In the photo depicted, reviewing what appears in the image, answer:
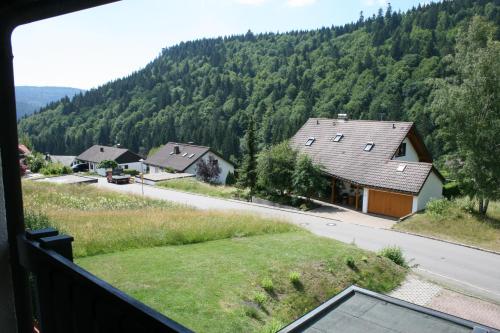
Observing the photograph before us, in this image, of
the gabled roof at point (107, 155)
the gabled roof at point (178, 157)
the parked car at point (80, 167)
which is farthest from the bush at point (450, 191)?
the parked car at point (80, 167)

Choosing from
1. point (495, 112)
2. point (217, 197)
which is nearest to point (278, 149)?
point (217, 197)

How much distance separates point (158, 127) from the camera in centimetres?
4197

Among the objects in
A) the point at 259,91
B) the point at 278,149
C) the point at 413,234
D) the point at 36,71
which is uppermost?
the point at 259,91

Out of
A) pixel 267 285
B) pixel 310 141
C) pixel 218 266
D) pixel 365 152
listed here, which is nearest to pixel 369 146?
pixel 365 152

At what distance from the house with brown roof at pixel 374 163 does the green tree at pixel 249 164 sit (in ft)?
6.83

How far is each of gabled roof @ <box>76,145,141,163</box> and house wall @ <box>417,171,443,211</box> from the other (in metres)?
22.5

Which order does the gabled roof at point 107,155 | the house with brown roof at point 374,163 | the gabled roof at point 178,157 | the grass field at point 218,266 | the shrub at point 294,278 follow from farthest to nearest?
the gabled roof at point 107,155
the gabled roof at point 178,157
the house with brown roof at point 374,163
the shrub at point 294,278
the grass field at point 218,266

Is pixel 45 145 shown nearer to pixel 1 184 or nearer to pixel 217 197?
pixel 217 197

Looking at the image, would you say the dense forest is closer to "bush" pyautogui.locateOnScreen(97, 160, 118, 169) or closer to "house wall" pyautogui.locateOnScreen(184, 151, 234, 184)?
"house wall" pyautogui.locateOnScreen(184, 151, 234, 184)

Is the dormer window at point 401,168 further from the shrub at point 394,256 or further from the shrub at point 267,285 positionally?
the shrub at point 267,285

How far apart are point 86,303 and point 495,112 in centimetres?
1346

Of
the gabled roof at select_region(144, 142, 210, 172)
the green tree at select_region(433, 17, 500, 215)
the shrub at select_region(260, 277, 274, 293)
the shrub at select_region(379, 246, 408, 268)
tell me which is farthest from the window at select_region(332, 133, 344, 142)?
the shrub at select_region(260, 277, 274, 293)

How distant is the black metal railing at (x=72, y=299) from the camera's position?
73cm

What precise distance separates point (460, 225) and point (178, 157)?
20520 mm
